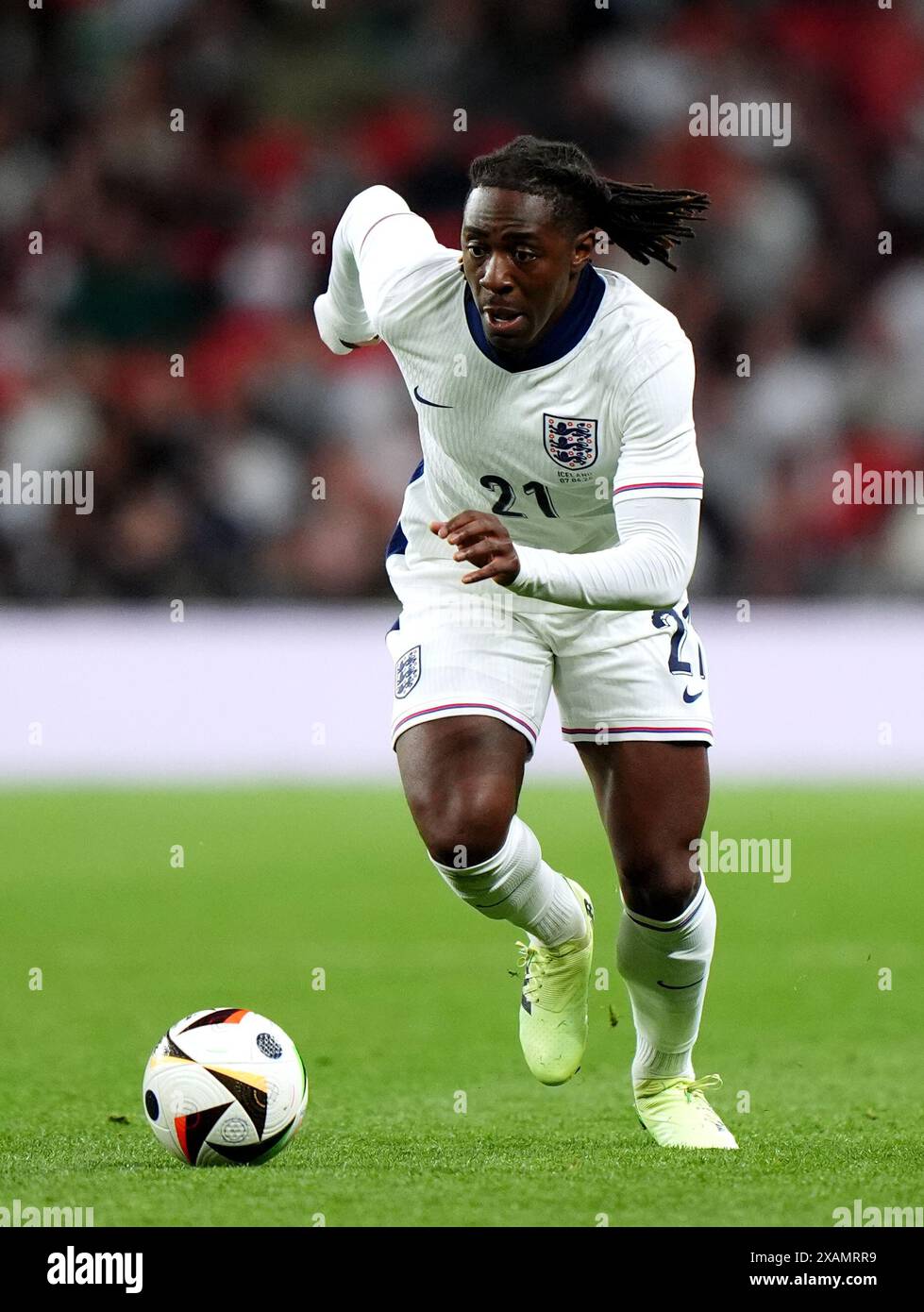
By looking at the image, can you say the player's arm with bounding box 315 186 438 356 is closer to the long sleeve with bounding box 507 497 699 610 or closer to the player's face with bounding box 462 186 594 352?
the player's face with bounding box 462 186 594 352

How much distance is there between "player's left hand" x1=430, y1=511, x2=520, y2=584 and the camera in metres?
4.03

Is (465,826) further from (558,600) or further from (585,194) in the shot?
(585,194)

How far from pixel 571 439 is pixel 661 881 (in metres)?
1.03

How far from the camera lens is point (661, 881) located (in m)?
4.71

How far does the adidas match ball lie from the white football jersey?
4.01ft

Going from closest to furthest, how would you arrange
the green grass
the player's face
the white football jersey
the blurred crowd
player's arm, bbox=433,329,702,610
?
the green grass, player's arm, bbox=433,329,702,610, the player's face, the white football jersey, the blurred crowd

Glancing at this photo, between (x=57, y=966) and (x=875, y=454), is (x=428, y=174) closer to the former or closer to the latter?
(x=875, y=454)

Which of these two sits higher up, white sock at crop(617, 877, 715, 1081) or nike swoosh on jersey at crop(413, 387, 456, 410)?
nike swoosh on jersey at crop(413, 387, 456, 410)

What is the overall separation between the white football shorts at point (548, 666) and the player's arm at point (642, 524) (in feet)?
1.42

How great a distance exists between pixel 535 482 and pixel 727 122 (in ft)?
37.2

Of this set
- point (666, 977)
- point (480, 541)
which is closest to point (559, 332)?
point (480, 541)

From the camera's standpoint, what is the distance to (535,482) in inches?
188

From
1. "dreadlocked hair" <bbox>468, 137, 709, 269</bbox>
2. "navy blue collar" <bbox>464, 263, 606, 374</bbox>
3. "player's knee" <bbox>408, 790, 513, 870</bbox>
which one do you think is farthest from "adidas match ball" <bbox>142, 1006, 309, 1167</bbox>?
"dreadlocked hair" <bbox>468, 137, 709, 269</bbox>

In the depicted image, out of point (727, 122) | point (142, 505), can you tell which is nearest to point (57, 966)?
point (142, 505)
